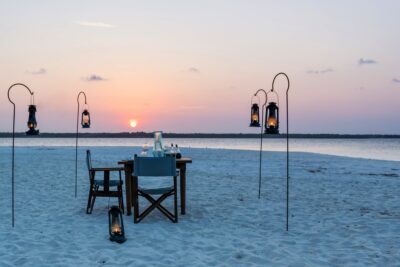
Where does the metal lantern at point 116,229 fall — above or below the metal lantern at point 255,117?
below

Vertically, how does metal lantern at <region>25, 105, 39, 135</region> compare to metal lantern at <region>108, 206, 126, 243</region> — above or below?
above

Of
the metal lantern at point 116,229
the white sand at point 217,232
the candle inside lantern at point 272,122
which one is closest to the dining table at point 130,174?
the white sand at point 217,232

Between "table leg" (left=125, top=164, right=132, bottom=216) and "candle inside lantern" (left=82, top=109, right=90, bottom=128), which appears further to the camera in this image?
"candle inside lantern" (left=82, top=109, right=90, bottom=128)

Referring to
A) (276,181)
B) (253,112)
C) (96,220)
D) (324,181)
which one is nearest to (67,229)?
(96,220)

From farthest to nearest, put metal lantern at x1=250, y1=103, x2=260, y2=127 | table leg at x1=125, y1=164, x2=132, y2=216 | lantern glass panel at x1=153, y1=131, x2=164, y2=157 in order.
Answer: metal lantern at x1=250, y1=103, x2=260, y2=127, table leg at x1=125, y1=164, x2=132, y2=216, lantern glass panel at x1=153, y1=131, x2=164, y2=157

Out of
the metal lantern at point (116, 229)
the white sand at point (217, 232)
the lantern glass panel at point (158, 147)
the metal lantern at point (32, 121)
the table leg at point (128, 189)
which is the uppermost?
the metal lantern at point (32, 121)

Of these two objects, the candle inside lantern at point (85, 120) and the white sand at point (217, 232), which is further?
the candle inside lantern at point (85, 120)

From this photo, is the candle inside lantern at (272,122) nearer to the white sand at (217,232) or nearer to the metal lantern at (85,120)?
the white sand at (217,232)

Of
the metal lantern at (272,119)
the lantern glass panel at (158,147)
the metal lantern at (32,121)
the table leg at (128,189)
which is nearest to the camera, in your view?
the metal lantern at (272,119)

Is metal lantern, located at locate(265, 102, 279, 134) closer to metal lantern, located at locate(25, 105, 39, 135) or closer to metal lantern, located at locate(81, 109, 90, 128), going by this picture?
metal lantern, located at locate(25, 105, 39, 135)

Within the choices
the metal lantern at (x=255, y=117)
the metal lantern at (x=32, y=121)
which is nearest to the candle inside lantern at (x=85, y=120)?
the metal lantern at (x=32, y=121)

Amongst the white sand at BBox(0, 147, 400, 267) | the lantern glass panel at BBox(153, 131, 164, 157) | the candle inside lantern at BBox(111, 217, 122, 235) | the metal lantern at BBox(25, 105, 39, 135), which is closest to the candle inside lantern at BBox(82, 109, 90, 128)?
the white sand at BBox(0, 147, 400, 267)

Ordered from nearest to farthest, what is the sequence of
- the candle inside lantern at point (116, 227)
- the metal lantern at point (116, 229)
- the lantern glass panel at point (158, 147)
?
1. the metal lantern at point (116, 229)
2. the candle inside lantern at point (116, 227)
3. the lantern glass panel at point (158, 147)

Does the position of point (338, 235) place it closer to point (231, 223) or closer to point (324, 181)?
point (231, 223)
